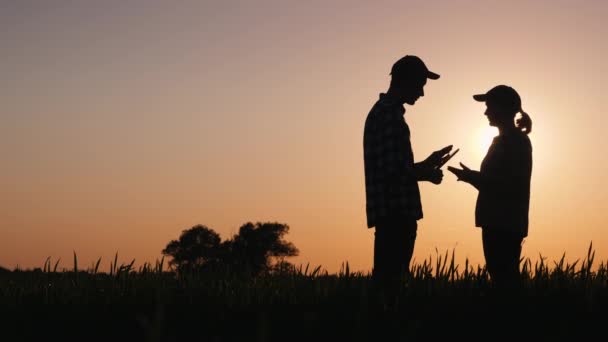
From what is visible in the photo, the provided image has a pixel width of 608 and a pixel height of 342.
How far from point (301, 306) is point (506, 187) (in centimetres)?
185

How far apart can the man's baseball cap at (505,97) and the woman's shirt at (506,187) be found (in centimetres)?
26

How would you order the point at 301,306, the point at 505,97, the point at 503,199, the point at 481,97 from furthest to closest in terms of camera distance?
the point at 481,97 < the point at 505,97 < the point at 503,199 < the point at 301,306

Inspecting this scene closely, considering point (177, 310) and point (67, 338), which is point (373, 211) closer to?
point (177, 310)

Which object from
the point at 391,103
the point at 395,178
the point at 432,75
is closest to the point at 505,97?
the point at 432,75

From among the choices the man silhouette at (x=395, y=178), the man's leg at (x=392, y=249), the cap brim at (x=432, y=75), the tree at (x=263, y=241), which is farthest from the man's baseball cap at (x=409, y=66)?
the tree at (x=263, y=241)

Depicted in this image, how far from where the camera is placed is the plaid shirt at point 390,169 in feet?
17.9

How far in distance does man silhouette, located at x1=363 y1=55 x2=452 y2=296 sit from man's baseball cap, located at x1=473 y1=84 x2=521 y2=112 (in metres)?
0.74

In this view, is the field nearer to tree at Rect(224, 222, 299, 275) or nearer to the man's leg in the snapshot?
the man's leg

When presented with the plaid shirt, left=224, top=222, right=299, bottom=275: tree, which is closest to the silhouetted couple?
the plaid shirt

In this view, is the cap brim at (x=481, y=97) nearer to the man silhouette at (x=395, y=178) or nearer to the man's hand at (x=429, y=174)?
the man silhouette at (x=395, y=178)

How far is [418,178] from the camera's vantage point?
5457 mm

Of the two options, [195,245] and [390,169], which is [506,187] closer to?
[390,169]

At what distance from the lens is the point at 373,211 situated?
18.2ft

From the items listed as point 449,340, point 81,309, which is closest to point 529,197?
point 449,340
